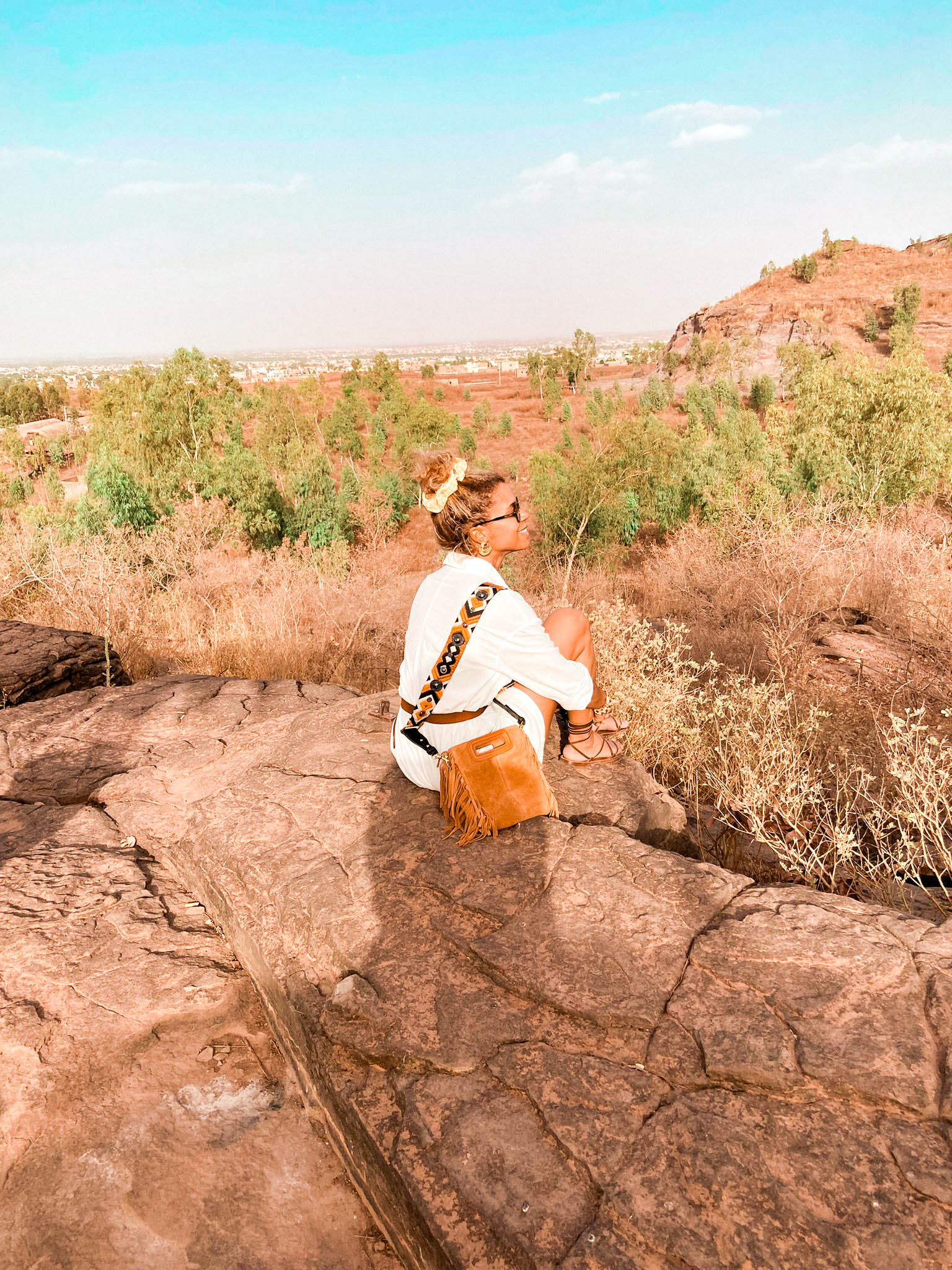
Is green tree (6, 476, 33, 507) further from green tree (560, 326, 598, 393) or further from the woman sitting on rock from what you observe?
green tree (560, 326, 598, 393)

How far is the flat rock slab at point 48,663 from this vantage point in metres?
4.35

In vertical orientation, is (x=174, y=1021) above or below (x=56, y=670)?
below

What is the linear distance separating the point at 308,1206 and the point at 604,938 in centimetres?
92

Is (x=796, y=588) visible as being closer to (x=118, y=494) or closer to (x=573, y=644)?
(x=573, y=644)

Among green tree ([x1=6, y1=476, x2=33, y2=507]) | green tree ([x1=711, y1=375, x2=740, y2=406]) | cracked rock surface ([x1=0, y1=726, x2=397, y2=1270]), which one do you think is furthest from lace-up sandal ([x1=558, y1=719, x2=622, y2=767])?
green tree ([x1=711, y1=375, x2=740, y2=406])

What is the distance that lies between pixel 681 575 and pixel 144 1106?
705 cm

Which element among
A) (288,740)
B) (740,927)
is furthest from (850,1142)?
(288,740)

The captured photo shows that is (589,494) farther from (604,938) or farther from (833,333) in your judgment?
(833,333)

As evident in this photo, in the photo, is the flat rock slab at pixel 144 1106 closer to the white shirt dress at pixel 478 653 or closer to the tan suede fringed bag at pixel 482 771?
the tan suede fringed bag at pixel 482 771

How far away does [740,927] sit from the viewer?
2.02 meters

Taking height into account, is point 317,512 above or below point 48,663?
below

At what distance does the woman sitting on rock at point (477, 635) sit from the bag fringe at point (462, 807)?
11cm

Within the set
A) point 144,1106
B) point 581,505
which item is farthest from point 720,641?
point 581,505

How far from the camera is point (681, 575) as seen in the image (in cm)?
796
